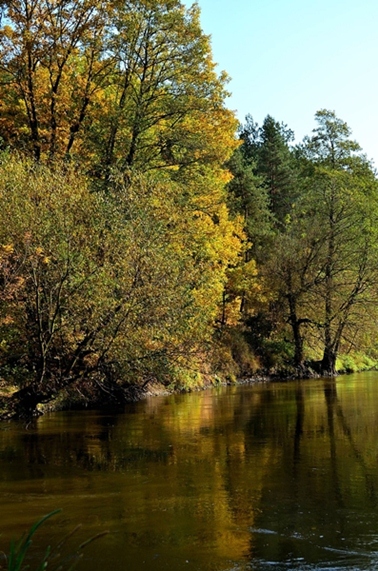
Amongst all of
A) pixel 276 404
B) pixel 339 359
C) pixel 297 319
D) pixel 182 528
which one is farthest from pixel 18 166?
pixel 339 359

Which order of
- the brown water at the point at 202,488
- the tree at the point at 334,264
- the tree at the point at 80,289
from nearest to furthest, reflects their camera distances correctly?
the brown water at the point at 202,488 → the tree at the point at 80,289 → the tree at the point at 334,264

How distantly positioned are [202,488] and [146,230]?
1180cm

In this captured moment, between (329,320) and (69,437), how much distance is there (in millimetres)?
28564

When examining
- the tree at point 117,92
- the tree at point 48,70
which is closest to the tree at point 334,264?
the tree at point 117,92

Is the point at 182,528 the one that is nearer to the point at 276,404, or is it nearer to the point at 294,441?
the point at 294,441

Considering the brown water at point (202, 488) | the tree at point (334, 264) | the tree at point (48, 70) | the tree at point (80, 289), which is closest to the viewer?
the brown water at point (202, 488)

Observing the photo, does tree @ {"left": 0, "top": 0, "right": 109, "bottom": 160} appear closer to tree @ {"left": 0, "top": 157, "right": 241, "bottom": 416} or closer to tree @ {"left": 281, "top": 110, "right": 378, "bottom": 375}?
tree @ {"left": 0, "top": 157, "right": 241, "bottom": 416}

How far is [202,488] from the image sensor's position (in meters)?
11.7

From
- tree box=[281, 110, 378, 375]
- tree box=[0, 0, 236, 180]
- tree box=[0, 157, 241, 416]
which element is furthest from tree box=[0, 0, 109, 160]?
tree box=[281, 110, 378, 375]

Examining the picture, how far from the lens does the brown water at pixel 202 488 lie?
8.39 meters

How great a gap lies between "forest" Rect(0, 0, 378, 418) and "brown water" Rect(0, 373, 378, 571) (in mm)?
2697

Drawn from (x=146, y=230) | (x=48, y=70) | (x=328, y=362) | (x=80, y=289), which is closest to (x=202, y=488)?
(x=80, y=289)

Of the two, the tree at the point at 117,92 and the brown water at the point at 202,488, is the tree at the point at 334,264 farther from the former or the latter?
the brown water at the point at 202,488

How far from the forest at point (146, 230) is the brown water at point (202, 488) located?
270 cm
